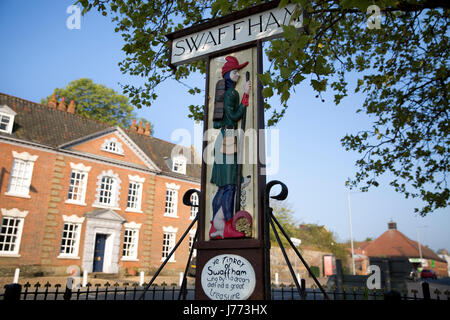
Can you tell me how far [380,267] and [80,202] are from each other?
17481 mm

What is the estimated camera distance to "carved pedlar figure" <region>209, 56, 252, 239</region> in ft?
13.4

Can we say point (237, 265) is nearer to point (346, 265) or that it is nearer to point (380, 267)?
point (380, 267)

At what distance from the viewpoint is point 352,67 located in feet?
29.4

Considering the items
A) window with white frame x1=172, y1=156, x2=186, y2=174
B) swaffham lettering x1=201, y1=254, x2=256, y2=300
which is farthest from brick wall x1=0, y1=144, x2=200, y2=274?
swaffham lettering x1=201, y1=254, x2=256, y2=300

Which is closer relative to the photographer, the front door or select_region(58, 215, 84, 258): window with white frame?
select_region(58, 215, 84, 258): window with white frame

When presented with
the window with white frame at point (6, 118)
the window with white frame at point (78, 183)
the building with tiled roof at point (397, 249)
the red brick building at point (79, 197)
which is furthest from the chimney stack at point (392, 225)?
the window with white frame at point (6, 118)

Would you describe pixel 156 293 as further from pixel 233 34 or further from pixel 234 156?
pixel 233 34

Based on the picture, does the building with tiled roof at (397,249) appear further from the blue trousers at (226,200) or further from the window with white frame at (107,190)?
the blue trousers at (226,200)

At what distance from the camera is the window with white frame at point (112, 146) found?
22906mm

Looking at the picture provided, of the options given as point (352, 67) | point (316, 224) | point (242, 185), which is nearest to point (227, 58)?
point (242, 185)

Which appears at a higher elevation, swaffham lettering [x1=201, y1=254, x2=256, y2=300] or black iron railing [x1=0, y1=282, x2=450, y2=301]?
swaffham lettering [x1=201, y1=254, x2=256, y2=300]

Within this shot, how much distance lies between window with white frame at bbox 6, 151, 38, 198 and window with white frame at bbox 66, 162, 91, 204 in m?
2.39

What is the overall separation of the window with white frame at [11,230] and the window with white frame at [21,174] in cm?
108

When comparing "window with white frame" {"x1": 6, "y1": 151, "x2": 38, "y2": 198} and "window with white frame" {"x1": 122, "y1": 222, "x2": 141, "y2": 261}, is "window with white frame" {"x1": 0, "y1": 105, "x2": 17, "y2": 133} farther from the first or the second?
"window with white frame" {"x1": 122, "y1": 222, "x2": 141, "y2": 261}
